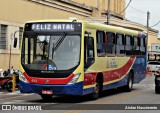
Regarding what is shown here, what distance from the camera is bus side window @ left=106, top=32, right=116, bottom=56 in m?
19.5

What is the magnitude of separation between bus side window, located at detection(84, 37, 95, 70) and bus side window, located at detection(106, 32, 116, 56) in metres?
2.06

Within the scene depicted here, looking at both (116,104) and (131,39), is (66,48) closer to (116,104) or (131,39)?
(116,104)

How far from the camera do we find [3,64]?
109 feet

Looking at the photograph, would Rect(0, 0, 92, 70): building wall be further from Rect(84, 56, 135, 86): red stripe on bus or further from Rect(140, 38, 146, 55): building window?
Rect(84, 56, 135, 86): red stripe on bus

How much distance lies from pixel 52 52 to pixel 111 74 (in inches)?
177

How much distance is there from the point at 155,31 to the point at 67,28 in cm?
7962

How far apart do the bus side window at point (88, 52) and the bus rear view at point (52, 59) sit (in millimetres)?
420

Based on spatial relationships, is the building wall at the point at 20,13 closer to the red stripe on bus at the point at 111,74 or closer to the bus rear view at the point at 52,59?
the red stripe on bus at the point at 111,74

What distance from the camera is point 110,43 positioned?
1980cm

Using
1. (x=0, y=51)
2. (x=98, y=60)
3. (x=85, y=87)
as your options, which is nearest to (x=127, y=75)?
(x=98, y=60)

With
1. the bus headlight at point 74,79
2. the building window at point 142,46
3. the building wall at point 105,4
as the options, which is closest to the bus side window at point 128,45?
the building window at point 142,46

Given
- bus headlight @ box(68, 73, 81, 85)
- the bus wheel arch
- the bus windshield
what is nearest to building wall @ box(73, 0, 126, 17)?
the bus wheel arch

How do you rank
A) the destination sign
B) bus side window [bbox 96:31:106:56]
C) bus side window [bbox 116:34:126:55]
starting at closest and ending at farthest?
the destination sign, bus side window [bbox 96:31:106:56], bus side window [bbox 116:34:126:55]

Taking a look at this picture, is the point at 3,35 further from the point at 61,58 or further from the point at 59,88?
the point at 59,88
